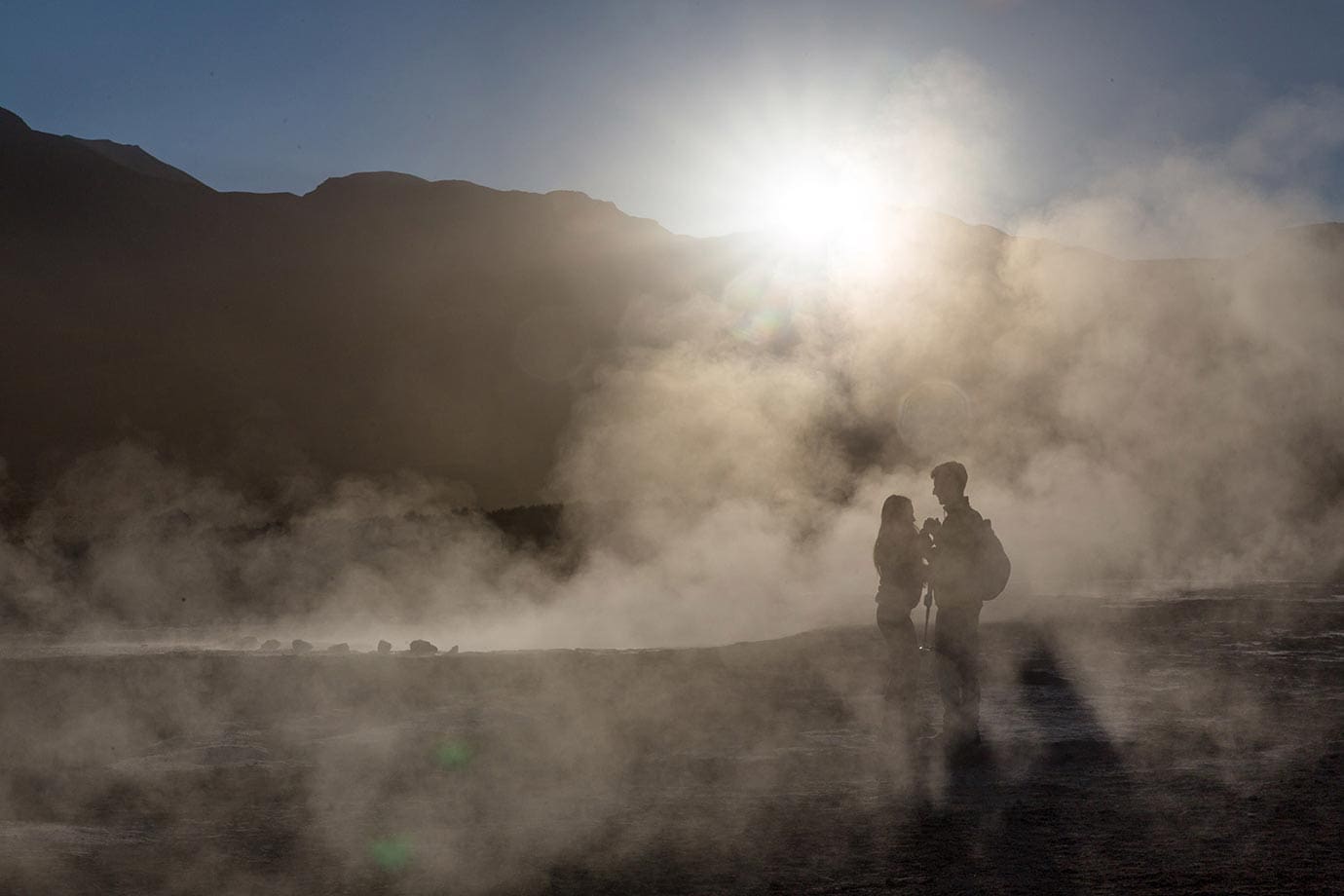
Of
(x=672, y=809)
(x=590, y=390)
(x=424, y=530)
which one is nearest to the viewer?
(x=672, y=809)

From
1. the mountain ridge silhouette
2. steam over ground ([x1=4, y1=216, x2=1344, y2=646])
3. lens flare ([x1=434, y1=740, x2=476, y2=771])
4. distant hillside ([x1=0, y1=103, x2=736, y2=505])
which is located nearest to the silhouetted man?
lens flare ([x1=434, y1=740, x2=476, y2=771])

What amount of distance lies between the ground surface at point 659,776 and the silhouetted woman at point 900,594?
9.9 inches

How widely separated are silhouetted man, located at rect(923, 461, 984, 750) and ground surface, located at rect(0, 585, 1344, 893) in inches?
10.1

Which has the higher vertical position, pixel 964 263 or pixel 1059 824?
pixel 964 263

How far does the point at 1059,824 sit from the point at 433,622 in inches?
393

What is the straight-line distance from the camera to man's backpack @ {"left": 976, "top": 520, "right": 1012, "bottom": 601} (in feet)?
20.8

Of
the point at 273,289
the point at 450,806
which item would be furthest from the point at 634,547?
the point at 273,289

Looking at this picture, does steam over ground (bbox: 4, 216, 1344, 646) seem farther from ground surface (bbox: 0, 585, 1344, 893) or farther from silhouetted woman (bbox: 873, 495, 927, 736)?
silhouetted woman (bbox: 873, 495, 927, 736)

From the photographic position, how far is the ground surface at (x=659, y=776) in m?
4.05

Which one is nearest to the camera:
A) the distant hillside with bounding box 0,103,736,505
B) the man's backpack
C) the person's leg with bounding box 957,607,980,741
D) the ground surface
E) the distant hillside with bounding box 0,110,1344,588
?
the ground surface

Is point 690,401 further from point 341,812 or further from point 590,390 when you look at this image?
point 341,812

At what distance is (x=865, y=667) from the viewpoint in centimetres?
918

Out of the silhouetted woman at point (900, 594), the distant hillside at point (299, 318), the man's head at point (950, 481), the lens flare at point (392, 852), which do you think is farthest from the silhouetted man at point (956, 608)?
the distant hillside at point (299, 318)

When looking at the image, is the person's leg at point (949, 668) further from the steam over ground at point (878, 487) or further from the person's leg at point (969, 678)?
the steam over ground at point (878, 487)
